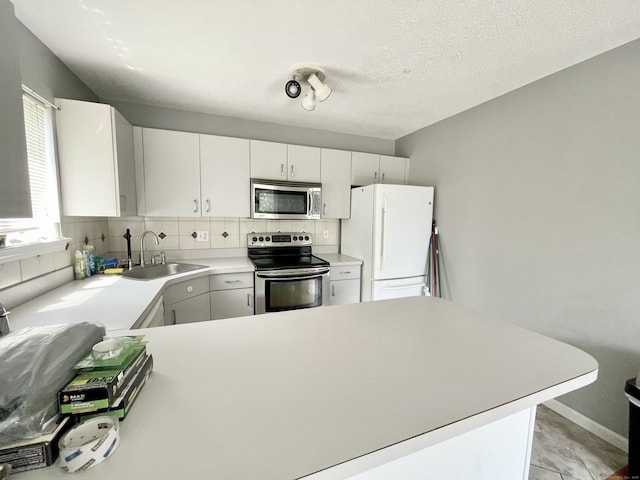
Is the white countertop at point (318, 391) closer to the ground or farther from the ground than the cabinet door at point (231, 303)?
farther from the ground

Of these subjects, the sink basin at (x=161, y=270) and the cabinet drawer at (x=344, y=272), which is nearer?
the sink basin at (x=161, y=270)

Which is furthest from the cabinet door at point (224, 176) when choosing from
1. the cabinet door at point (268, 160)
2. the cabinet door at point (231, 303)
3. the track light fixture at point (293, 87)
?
the track light fixture at point (293, 87)

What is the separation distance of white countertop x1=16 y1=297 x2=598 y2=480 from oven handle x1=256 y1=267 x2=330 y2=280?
1.31 m

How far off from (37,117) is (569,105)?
3306 mm

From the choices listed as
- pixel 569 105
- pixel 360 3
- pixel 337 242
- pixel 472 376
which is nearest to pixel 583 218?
pixel 569 105

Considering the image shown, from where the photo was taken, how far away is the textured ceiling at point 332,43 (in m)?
1.27

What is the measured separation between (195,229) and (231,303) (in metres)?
0.89

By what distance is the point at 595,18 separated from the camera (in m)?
1.31

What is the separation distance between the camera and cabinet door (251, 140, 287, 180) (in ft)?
8.45

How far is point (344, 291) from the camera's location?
275 cm

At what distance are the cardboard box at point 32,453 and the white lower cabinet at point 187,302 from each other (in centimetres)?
159

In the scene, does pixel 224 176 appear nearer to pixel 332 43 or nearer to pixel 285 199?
pixel 285 199

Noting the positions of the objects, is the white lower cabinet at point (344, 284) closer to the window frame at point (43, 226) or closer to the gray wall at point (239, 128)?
the gray wall at point (239, 128)

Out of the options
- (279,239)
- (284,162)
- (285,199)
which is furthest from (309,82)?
(279,239)
